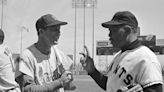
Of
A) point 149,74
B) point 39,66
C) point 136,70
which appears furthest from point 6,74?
point 149,74

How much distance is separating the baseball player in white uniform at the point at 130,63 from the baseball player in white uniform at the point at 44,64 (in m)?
0.61

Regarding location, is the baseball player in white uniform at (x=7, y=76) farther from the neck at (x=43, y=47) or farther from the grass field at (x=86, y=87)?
the grass field at (x=86, y=87)

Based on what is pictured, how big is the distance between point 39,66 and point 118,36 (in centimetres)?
99

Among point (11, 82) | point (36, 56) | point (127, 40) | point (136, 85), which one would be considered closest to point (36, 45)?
point (36, 56)

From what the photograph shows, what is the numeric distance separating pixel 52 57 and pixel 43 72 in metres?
0.23

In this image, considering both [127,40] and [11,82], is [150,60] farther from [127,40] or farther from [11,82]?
[11,82]

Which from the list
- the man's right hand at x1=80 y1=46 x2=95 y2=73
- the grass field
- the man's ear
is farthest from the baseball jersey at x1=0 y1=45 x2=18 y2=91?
the grass field

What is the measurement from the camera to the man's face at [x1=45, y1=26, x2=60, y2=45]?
3684 mm

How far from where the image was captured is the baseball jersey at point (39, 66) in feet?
11.8

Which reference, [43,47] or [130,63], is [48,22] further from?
[130,63]

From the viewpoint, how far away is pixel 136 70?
2.87 m

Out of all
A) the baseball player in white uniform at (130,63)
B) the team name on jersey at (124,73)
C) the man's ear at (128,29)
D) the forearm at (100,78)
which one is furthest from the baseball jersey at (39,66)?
the man's ear at (128,29)

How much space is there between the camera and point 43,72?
3.64 meters

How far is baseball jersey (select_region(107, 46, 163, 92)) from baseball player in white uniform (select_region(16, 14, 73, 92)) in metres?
0.60
